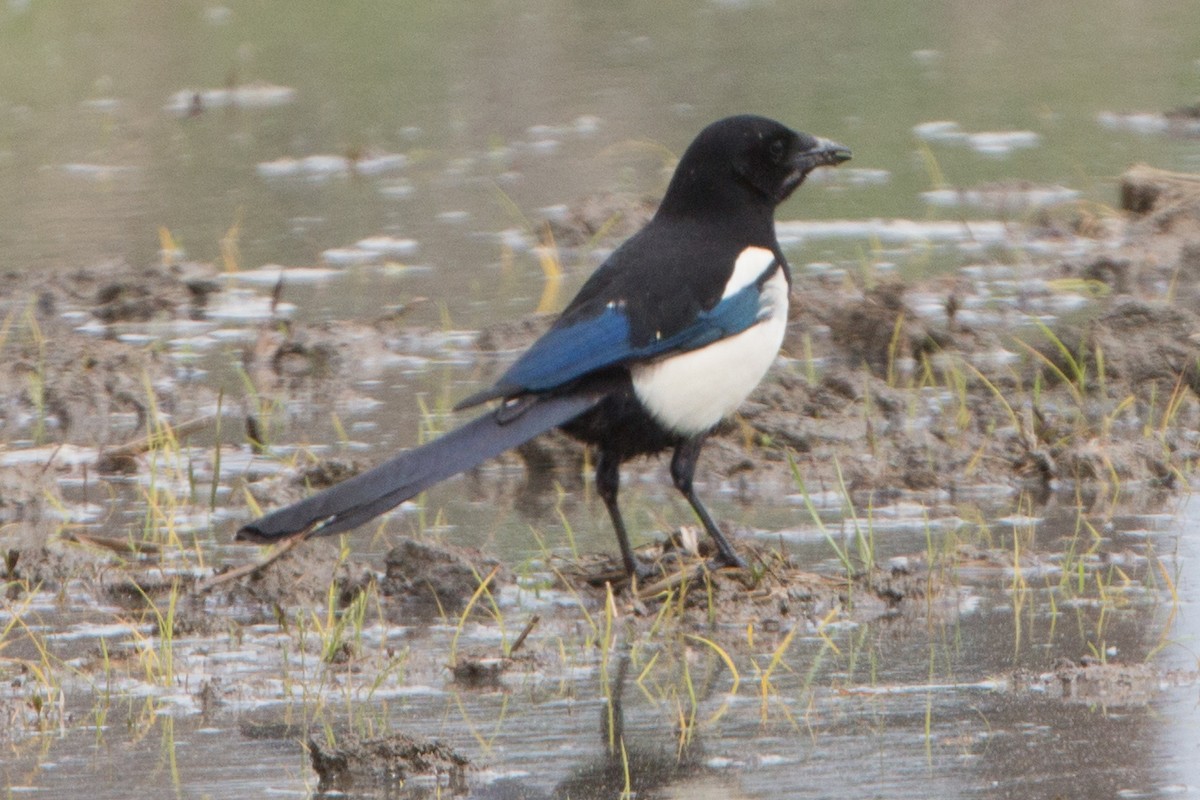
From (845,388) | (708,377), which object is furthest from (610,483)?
(845,388)

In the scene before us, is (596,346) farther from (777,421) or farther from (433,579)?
(777,421)

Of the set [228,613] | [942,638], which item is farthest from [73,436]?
[942,638]

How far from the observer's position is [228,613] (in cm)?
456

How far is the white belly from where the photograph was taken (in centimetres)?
481

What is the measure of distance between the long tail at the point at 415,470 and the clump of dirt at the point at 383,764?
0.74 m

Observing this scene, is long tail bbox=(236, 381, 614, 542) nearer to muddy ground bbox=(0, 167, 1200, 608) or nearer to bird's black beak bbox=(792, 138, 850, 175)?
muddy ground bbox=(0, 167, 1200, 608)

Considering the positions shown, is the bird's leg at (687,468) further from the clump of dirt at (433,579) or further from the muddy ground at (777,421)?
the clump of dirt at (433,579)

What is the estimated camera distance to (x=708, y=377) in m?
4.87

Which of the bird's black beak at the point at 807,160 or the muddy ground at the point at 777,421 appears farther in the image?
the bird's black beak at the point at 807,160

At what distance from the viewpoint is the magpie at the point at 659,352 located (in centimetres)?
452

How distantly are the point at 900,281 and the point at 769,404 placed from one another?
112 centimetres

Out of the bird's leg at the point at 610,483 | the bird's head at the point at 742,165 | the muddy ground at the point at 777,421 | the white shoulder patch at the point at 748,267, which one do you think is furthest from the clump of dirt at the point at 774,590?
the bird's head at the point at 742,165

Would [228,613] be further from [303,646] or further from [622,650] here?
[622,650]

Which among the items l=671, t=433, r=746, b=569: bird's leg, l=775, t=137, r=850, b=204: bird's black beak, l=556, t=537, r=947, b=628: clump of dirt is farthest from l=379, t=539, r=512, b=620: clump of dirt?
→ l=775, t=137, r=850, b=204: bird's black beak
